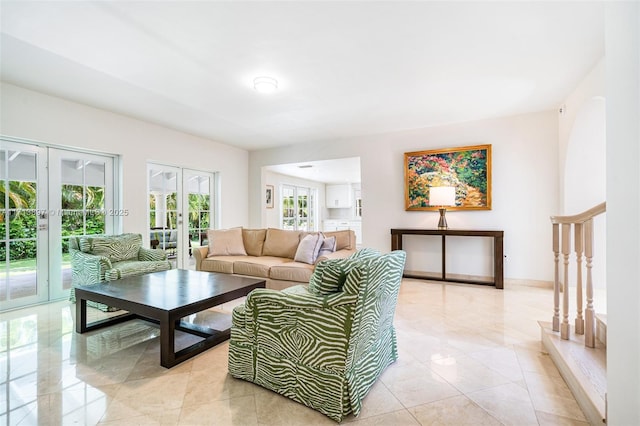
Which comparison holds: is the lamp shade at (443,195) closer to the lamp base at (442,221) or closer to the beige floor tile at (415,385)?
the lamp base at (442,221)

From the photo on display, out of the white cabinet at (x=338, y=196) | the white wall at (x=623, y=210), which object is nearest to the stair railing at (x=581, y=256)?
the white wall at (x=623, y=210)

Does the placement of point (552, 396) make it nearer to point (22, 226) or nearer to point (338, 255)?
point (338, 255)

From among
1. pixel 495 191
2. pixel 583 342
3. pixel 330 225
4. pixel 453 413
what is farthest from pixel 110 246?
pixel 330 225

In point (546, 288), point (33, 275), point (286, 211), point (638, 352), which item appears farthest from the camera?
point (286, 211)

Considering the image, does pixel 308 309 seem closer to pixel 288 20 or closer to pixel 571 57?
pixel 288 20

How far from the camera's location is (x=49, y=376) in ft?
6.25

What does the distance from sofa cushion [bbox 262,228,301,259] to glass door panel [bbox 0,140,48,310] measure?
2.62 m

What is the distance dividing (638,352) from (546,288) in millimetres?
3663

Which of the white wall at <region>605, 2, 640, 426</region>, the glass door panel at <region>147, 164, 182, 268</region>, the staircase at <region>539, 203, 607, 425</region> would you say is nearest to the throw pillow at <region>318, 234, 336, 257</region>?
the staircase at <region>539, 203, 607, 425</region>

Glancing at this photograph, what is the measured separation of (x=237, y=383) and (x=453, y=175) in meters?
4.02

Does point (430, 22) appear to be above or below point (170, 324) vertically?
above

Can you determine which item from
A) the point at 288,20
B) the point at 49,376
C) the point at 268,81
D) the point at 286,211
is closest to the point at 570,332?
the point at 288,20

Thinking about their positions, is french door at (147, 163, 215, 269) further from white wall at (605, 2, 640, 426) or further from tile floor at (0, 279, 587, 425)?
white wall at (605, 2, 640, 426)

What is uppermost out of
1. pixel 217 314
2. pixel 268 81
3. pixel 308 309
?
pixel 268 81
